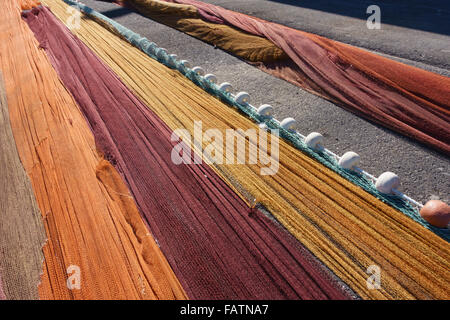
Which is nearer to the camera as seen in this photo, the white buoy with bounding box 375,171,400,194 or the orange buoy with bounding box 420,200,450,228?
the orange buoy with bounding box 420,200,450,228

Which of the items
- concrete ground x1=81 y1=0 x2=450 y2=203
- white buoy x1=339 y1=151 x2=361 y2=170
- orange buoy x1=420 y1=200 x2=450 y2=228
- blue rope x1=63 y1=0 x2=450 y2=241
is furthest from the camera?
concrete ground x1=81 y1=0 x2=450 y2=203

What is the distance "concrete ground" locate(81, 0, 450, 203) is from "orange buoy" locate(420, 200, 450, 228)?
1.25 feet

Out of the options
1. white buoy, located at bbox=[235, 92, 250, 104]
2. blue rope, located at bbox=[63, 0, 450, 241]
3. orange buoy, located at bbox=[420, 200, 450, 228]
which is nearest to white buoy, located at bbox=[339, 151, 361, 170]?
blue rope, located at bbox=[63, 0, 450, 241]

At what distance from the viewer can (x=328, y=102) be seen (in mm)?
4367

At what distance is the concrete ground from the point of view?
324 centimetres

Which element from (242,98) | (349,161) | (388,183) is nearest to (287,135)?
(349,161)

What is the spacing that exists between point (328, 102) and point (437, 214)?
222 centimetres

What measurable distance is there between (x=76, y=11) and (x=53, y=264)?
704cm

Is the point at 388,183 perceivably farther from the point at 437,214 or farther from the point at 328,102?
the point at 328,102

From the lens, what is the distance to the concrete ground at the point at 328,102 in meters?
3.24

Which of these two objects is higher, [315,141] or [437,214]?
[315,141]

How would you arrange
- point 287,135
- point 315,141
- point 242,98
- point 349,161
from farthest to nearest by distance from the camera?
1. point 242,98
2. point 287,135
3. point 315,141
4. point 349,161

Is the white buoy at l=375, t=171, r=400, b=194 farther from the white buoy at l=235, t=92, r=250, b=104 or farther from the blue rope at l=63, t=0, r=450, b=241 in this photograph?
the white buoy at l=235, t=92, r=250, b=104

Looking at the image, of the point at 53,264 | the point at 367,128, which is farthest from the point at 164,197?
the point at 367,128
